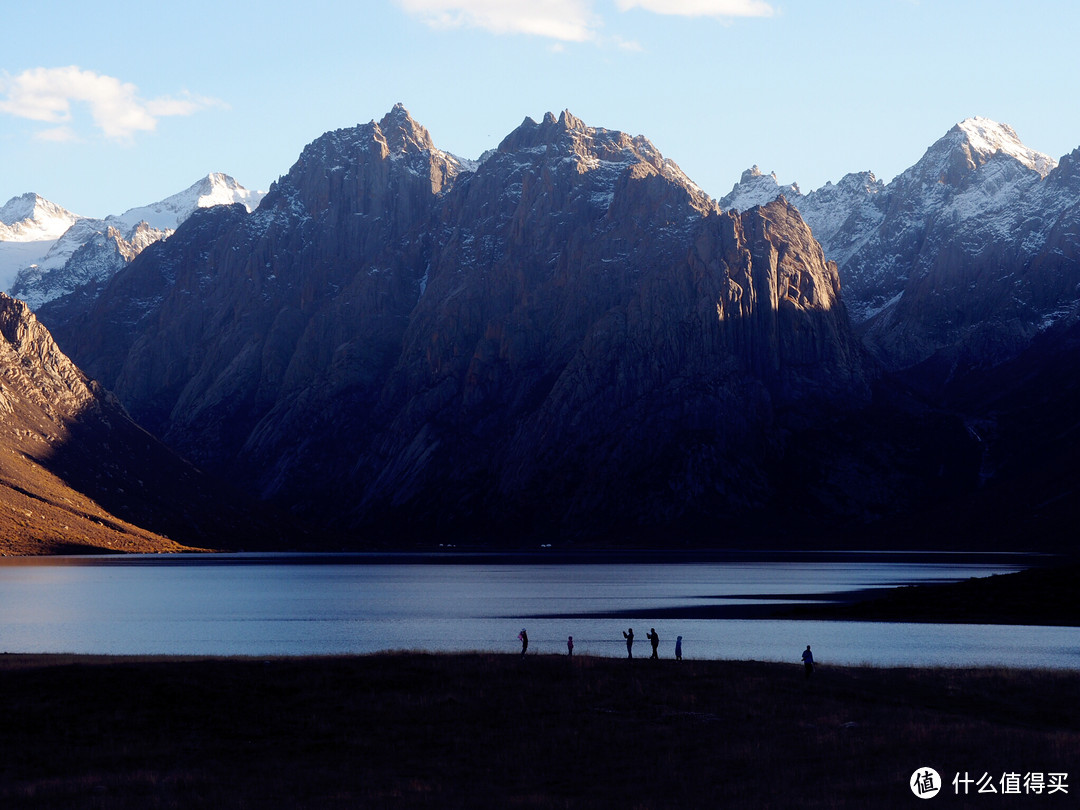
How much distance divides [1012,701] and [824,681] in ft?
31.8

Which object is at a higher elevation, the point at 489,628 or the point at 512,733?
the point at 489,628

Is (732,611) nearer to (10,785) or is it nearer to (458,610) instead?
(458,610)

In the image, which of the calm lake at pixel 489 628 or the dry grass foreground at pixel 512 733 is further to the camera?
the calm lake at pixel 489 628

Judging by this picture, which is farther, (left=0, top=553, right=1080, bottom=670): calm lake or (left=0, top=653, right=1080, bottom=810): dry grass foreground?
(left=0, top=553, right=1080, bottom=670): calm lake

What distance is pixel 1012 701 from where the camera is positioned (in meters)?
72.2

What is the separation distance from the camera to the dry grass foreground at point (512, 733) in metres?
51.4

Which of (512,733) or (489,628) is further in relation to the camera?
(489,628)

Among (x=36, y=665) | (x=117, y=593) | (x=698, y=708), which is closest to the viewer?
(x=698, y=708)

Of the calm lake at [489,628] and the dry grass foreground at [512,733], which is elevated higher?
the calm lake at [489,628]

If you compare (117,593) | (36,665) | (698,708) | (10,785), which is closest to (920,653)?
(698,708)

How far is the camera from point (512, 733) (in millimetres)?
63281

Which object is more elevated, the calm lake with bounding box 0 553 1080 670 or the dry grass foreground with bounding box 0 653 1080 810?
the calm lake with bounding box 0 553 1080 670

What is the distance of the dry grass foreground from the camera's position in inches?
2025

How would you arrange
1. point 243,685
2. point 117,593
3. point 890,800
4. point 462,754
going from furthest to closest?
point 117,593 → point 243,685 → point 462,754 → point 890,800
